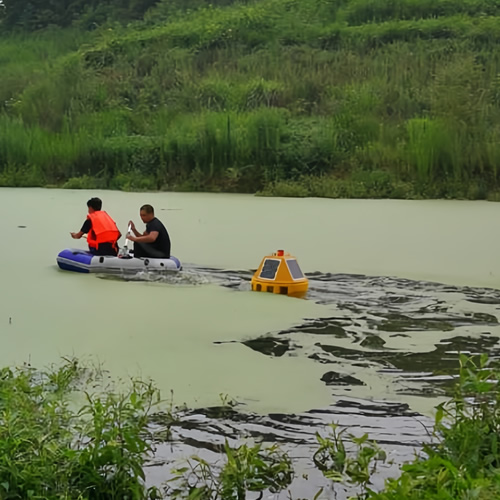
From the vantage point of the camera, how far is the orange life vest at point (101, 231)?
771 centimetres

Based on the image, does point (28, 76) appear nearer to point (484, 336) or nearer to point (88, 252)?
point (88, 252)

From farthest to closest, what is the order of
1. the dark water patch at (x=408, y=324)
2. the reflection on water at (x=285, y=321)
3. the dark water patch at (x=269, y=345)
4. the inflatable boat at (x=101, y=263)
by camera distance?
the inflatable boat at (x=101, y=263)
the dark water patch at (x=408, y=324)
the dark water patch at (x=269, y=345)
the reflection on water at (x=285, y=321)

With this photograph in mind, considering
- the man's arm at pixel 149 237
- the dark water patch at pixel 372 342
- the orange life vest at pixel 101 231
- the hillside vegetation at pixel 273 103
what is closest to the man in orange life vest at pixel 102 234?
the orange life vest at pixel 101 231

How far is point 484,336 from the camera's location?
5.25m

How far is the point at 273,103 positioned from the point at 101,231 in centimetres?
1040

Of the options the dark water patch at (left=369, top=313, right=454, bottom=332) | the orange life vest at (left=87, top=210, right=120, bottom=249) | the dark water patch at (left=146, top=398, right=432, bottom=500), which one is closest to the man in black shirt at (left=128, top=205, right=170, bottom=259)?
the orange life vest at (left=87, top=210, right=120, bottom=249)

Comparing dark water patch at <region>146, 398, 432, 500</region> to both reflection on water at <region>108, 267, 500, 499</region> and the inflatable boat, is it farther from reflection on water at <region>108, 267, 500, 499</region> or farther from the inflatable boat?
the inflatable boat

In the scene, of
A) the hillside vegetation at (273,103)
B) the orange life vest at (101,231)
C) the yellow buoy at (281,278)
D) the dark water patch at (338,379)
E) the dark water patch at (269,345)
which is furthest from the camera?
the hillside vegetation at (273,103)

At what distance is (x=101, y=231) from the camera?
776 centimetres

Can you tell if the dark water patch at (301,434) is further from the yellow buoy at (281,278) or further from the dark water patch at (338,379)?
the yellow buoy at (281,278)

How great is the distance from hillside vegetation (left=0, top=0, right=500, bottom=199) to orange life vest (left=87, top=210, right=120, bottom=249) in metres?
6.13

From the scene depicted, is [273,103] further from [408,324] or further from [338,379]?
[338,379]

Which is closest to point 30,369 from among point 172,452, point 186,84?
point 172,452

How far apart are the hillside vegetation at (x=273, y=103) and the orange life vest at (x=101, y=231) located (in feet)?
20.1
